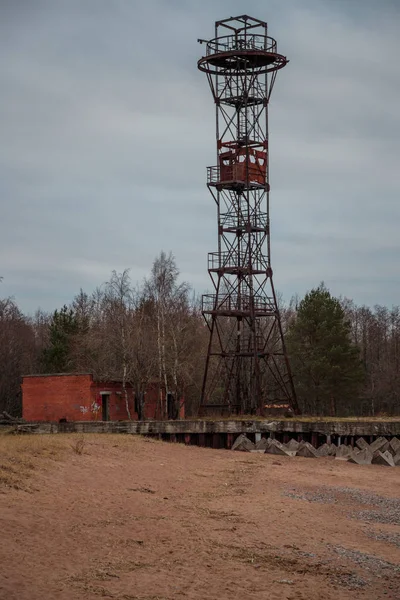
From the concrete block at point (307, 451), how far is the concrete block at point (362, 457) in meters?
1.76

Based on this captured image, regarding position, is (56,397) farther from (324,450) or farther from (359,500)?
→ (359,500)

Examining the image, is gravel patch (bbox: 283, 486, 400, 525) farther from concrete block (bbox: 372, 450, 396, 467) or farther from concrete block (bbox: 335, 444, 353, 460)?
concrete block (bbox: 335, 444, 353, 460)

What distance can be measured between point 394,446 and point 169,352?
17.4 metres

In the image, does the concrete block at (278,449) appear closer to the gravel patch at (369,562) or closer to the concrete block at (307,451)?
the concrete block at (307,451)

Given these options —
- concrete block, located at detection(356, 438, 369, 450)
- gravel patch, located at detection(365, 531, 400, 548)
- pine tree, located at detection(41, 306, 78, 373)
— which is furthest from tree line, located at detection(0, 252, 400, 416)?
gravel patch, located at detection(365, 531, 400, 548)

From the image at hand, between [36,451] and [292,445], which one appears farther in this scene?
[292,445]

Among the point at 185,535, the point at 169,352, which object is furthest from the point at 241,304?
the point at 185,535

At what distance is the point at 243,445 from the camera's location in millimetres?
43688

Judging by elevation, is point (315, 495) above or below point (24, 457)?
below

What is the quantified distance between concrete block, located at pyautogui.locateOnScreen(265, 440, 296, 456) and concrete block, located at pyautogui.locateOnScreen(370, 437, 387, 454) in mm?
3660

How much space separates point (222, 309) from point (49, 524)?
3439 cm

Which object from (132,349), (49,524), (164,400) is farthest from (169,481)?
(164,400)

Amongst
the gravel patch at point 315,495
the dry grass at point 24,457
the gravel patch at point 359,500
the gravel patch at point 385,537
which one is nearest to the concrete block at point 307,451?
the gravel patch at point 359,500

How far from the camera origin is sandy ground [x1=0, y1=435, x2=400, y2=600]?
15.1 meters
